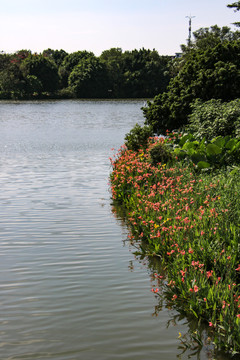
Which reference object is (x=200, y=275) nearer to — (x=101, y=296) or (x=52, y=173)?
(x=101, y=296)

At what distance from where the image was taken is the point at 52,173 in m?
21.2

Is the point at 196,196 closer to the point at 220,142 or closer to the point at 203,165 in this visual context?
the point at 203,165

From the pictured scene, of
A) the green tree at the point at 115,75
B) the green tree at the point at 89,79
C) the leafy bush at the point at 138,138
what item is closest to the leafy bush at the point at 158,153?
the leafy bush at the point at 138,138

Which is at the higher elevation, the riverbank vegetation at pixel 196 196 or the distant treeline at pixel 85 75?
the distant treeline at pixel 85 75

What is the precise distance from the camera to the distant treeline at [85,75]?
392ft

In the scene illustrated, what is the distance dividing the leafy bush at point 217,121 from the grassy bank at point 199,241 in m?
4.95

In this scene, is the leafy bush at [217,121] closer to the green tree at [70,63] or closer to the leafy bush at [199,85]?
the leafy bush at [199,85]

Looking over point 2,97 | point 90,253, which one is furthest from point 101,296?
point 2,97

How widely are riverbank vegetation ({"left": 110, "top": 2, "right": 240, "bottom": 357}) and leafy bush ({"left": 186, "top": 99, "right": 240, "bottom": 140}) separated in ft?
0.12

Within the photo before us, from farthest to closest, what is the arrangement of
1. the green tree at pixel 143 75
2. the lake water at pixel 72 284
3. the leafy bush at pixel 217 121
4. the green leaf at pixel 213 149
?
the green tree at pixel 143 75 → the leafy bush at pixel 217 121 → the green leaf at pixel 213 149 → the lake water at pixel 72 284

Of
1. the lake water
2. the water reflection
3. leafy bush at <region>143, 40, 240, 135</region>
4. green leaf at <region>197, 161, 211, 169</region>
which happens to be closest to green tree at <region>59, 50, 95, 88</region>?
leafy bush at <region>143, 40, 240, 135</region>

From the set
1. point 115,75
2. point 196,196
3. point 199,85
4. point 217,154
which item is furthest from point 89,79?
point 196,196

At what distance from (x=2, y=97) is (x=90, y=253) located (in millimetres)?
112854

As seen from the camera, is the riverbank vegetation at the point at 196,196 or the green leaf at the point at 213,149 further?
the green leaf at the point at 213,149
